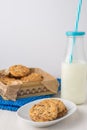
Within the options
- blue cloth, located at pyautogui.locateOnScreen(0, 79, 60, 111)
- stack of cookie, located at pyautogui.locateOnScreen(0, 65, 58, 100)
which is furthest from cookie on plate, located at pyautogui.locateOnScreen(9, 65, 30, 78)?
blue cloth, located at pyautogui.locateOnScreen(0, 79, 60, 111)

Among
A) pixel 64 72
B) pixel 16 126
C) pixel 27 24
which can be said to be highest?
pixel 27 24

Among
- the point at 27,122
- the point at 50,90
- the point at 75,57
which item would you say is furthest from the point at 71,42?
the point at 27,122

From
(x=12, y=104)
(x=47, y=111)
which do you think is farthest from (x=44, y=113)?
(x=12, y=104)

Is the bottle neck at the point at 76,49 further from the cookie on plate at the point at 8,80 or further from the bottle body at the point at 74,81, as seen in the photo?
the cookie on plate at the point at 8,80

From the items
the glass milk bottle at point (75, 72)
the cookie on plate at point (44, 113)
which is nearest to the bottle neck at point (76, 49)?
the glass milk bottle at point (75, 72)

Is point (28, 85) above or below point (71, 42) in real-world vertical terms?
below

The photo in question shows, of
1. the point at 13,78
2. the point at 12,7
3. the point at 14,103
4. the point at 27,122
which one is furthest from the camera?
the point at 12,7

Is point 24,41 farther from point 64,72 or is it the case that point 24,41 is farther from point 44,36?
point 64,72
